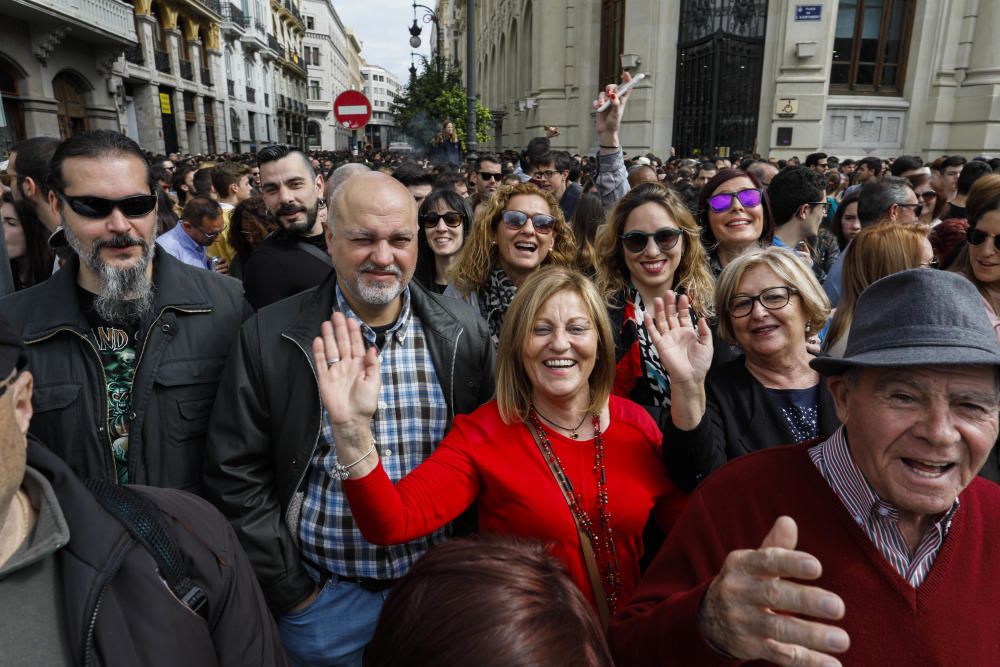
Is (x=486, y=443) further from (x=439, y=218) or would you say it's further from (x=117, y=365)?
(x=439, y=218)

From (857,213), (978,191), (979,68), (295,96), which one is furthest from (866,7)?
(295,96)

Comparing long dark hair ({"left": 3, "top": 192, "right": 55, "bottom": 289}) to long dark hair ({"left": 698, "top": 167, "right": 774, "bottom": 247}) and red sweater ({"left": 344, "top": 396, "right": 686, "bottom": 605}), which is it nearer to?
red sweater ({"left": 344, "top": 396, "right": 686, "bottom": 605})

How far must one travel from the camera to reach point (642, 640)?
1.53 metres

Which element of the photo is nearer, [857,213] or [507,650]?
[507,650]

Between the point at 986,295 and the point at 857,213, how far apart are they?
6.23ft

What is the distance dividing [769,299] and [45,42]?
2175 centimetres

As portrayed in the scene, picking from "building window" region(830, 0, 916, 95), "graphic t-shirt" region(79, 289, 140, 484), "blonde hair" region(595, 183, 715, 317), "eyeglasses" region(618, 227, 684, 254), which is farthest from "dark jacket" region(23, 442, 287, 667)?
"building window" region(830, 0, 916, 95)

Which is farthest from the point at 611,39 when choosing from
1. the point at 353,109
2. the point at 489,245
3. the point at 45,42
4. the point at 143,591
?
the point at 143,591

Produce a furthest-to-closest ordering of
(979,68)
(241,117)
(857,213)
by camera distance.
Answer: (241,117) < (979,68) < (857,213)

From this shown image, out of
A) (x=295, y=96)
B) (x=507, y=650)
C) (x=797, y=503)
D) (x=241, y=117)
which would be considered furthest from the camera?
(x=295, y=96)

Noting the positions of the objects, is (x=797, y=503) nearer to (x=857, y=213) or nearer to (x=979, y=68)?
(x=857, y=213)

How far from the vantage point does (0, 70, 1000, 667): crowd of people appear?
123 centimetres

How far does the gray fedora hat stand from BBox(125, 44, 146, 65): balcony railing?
28.9 meters

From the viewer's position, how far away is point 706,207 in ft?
13.1
